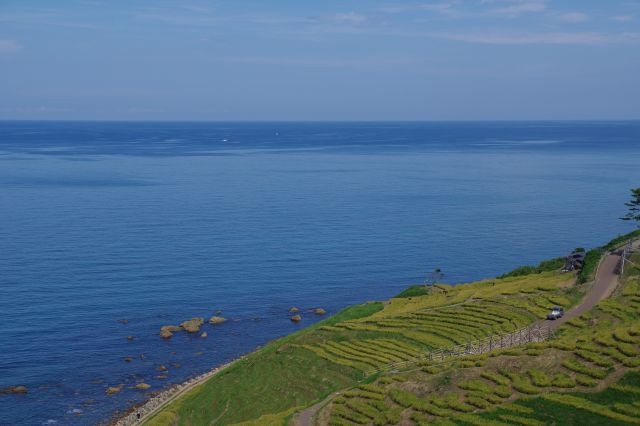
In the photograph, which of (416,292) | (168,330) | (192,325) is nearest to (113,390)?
(168,330)

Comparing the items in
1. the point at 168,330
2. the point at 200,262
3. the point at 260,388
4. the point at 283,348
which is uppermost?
the point at 283,348

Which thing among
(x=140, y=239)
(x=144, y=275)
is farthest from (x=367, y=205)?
(x=144, y=275)

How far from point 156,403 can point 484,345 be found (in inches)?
1434

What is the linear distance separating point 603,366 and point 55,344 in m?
68.8

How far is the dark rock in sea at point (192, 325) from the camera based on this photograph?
96.2 m

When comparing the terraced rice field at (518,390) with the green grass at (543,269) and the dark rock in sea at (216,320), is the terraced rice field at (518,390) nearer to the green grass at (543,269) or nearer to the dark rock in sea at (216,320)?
the green grass at (543,269)

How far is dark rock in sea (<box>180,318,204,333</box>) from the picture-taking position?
316 feet

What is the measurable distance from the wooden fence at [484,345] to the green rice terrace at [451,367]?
423mm

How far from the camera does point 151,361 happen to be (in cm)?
8662

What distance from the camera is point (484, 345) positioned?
66125 millimetres

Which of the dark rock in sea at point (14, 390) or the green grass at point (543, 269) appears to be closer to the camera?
the dark rock in sea at point (14, 390)

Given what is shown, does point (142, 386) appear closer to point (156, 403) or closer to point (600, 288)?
point (156, 403)

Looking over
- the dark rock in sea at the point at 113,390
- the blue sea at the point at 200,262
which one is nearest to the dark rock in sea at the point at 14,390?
the blue sea at the point at 200,262

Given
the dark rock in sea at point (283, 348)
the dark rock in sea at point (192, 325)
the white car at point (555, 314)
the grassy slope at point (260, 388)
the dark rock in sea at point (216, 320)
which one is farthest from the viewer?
the dark rock in sea at point (216, 320)
